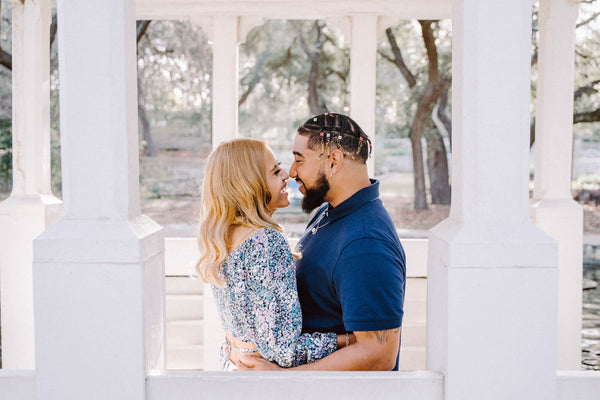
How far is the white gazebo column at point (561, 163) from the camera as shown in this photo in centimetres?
470

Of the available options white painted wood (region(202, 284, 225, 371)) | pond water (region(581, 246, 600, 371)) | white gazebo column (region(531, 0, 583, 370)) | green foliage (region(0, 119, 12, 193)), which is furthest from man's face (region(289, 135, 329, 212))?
green foliage (region(0, 119, 12, 193))

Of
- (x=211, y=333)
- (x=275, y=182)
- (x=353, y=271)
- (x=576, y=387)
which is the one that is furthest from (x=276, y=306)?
(x=211, y=333)

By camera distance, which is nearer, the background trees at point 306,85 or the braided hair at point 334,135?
the braided hair at point 334,135

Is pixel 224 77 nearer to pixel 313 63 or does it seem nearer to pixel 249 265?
pixel 249 265

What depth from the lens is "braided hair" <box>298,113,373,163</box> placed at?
2.56 metres

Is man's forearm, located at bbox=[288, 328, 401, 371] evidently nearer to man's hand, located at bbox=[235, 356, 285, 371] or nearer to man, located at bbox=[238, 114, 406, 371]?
man, located at bbox=[238, 114, 406, 371]

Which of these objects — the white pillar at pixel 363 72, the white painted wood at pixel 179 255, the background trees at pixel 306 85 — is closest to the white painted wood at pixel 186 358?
the white painted wood at pixel 179 255

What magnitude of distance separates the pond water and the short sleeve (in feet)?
14.0

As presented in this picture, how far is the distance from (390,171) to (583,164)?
8.22 metres

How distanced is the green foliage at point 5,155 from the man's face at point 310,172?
16928 millimetres

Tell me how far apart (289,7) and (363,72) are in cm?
90

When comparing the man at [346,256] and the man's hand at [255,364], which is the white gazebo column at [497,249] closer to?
the man at [346,256]

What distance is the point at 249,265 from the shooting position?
218 centimetres

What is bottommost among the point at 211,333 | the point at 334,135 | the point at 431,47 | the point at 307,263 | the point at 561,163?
the point at 211,333
